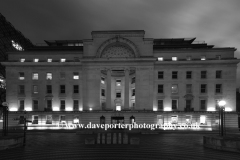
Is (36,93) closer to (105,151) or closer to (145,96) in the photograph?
(145,96)

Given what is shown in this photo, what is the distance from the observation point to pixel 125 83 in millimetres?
52594

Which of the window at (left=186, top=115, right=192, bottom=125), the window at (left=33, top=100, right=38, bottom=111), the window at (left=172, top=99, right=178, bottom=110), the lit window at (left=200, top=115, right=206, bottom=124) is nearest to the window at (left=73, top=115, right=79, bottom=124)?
the window at (left=33, top=100, right=38, bottom=111)

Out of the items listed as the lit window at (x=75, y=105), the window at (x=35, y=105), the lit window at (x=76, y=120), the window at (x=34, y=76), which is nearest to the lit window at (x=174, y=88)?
the lit window at (x=75, y=105)

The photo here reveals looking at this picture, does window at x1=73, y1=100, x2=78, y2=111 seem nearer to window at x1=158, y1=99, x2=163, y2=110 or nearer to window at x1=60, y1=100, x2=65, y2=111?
window at x1=60, y1=100, x2=65, y2=111

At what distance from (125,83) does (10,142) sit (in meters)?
32.3

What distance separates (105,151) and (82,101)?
31.5 m

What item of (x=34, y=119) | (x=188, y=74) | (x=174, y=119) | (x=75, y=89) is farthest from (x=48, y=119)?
(x=188, y=74)

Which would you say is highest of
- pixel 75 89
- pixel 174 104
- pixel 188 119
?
pixel 75 89

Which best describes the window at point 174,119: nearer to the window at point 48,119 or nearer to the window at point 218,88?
the window at point 218,88

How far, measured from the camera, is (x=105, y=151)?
2388 cm

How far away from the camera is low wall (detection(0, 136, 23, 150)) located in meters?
24.0

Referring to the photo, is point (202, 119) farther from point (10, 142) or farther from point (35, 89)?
point (35, 89)

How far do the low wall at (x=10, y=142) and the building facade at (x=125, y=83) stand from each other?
25.1 m

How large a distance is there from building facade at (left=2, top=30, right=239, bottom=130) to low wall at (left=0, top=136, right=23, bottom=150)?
25.1 metres
